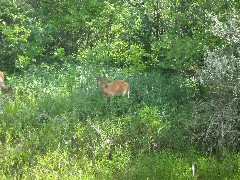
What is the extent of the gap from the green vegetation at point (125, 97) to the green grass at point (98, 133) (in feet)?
0.07

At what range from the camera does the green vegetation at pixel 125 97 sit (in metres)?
6.18

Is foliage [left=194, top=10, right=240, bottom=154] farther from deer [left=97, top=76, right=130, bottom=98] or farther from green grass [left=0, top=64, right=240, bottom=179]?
deer [left=97, top=76, right=130, bottom=98]

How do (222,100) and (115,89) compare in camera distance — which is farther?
(115,89)

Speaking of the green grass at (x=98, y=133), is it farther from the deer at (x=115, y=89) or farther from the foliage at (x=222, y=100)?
the foliage at (x=222, y=100)

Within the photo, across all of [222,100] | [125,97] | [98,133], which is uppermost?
[222,100]

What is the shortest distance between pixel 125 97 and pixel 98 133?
5.50 ft

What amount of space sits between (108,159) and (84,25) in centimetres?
688

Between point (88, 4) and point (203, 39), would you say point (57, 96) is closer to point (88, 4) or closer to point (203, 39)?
point (203, 39)

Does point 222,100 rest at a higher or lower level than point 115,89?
higher

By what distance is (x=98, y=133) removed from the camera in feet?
22.9

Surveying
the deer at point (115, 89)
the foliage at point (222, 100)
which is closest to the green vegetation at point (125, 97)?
the foliage at point (222, 100)

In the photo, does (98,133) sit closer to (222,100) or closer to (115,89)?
(115,89)

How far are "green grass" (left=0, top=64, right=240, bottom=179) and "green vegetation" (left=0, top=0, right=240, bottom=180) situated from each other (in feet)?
0.07

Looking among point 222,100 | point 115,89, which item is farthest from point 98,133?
point 222,100
